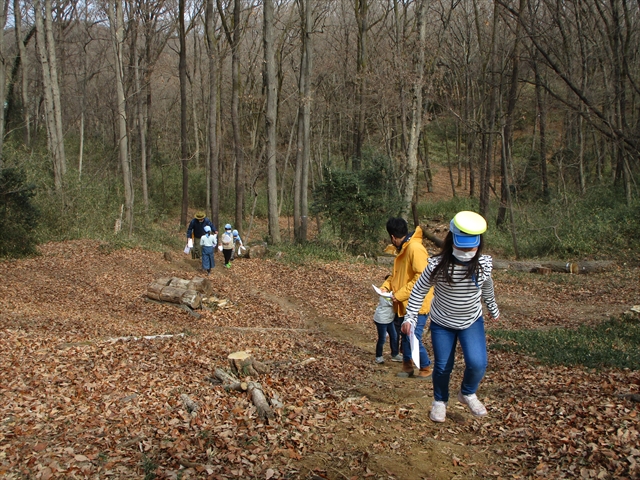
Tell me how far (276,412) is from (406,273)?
96.7 inches

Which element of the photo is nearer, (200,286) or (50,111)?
(200,286)

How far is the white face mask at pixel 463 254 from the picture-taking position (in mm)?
5000

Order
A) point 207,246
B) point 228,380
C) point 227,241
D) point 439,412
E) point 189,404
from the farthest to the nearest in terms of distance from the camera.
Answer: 1. point 227,241
2. point 207,246
3. point 228,380
4. point 189,404
5. point 439,412

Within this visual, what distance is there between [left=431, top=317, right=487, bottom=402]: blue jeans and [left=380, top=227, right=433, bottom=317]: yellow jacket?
1337 mm

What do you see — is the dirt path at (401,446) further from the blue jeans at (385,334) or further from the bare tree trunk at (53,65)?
the bare tree trunk at (53,65)

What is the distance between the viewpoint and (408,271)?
7.16 m

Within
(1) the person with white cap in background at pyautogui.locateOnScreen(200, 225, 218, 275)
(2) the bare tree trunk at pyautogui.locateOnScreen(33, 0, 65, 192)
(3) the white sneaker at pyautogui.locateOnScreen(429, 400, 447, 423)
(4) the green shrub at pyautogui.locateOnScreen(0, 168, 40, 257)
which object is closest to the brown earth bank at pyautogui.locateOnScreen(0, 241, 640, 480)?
(3) the white sneaker at pyautogui.locateOnScreen(429, 400, 447, 423)

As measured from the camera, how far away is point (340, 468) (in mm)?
4809

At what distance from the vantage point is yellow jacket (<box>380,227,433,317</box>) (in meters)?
6.90

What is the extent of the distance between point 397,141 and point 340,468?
1232 inches

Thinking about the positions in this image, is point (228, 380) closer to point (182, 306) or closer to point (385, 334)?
point (385, 334)

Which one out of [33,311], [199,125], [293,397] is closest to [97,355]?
[293,397]

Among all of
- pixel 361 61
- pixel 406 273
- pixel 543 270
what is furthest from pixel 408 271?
pixel 361 61

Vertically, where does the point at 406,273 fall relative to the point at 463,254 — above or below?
below
